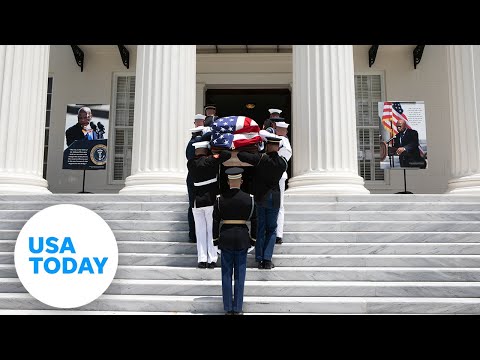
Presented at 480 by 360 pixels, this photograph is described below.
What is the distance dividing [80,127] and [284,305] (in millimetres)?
9981

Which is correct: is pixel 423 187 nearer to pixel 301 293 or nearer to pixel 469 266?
pixel 469 266

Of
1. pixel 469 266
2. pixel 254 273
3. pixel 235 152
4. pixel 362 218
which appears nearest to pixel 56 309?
pixel 254 273

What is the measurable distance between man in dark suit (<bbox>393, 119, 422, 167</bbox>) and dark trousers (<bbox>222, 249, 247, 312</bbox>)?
30.6 feet

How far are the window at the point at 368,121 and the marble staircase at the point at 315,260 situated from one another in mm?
7613

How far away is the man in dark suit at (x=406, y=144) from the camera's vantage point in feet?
45.0

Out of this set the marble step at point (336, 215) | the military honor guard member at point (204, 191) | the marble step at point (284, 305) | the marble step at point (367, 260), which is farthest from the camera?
the marble step at point (336, 215)

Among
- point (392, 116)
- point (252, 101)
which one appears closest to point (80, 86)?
point (252, 101)

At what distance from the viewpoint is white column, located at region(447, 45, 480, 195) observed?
10.9 m

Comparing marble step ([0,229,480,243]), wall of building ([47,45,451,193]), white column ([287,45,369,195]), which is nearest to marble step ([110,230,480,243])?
marble step ([0,229,480,243])

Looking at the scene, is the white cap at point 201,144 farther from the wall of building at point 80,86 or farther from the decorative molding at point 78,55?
the decorative molding at point 78,55

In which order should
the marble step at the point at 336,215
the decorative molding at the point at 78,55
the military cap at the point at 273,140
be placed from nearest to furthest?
the military cap at the point at 273,140, the marble step at the point at 336,215, the decorative molding at the point at 78,55

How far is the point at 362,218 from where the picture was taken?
845 centimetres

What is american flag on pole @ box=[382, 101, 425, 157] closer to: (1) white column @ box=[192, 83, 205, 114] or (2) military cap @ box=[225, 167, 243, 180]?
(1) white column @ box=[192, 83, 205, 114]

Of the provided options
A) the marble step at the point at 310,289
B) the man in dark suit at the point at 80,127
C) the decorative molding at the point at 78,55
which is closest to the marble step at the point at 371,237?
the marble step at the point at 310,289
